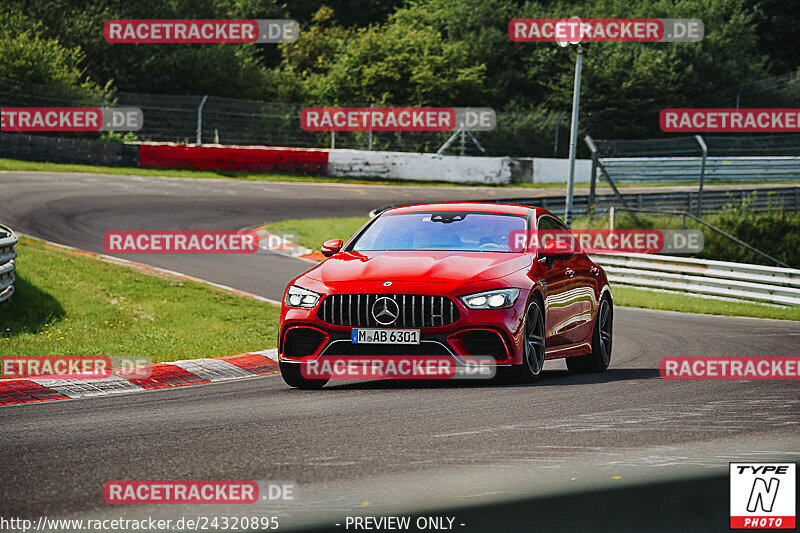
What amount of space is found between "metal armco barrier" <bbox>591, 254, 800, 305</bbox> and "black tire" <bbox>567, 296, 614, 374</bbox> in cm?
1163

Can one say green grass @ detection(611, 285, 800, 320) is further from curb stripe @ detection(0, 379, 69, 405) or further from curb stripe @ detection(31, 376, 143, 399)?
curb stripe @ detection(0, 379, 69, 405)

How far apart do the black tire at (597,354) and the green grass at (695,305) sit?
369 inches

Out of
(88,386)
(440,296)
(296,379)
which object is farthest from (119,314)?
(440,296)

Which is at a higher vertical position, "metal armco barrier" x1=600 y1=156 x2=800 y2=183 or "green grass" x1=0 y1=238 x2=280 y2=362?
"metal armco barrier" x1=600 y1=156 x2=800 y2=183

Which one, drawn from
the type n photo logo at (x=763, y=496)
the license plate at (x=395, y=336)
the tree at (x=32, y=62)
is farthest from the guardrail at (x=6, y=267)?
the tree at (x=32, y=62)

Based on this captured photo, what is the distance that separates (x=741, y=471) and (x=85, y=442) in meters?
3.61

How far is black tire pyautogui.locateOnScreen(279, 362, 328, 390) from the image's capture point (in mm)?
9070

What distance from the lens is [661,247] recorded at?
91.8 ft

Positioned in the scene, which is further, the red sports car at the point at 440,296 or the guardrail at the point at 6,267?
the guardrail at the point at 6,267

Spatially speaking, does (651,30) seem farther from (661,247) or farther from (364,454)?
(364,454)

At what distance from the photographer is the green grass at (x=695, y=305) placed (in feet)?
65.6

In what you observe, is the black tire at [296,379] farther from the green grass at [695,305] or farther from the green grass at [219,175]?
the green grass at [219,175]

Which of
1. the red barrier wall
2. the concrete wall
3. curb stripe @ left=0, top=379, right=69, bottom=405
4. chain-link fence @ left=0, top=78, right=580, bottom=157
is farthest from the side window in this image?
chain-link fence @ left=0, top=78, right=580, bottom=157

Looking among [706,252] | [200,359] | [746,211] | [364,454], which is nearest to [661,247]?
[706,252]
